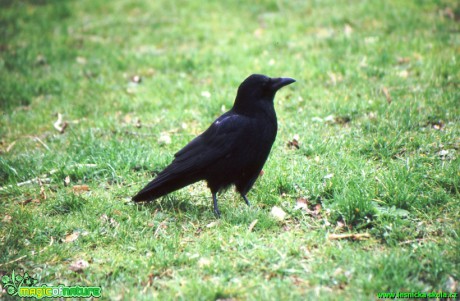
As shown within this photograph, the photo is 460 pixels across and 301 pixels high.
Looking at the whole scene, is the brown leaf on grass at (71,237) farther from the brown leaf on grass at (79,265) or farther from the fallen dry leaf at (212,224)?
the fallen dry leaf at (212,224)

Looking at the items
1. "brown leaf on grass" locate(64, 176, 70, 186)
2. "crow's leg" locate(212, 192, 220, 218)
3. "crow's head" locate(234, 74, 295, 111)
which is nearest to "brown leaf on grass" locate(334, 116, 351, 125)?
"crow's head" locate(234, 74, 295, 111)

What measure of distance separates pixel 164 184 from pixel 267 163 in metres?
1.20

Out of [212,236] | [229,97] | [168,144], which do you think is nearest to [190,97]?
[229,97]

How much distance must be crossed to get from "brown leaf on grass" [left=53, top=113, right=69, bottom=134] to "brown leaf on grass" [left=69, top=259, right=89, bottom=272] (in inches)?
110

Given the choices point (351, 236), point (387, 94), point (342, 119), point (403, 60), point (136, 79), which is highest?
point (403, 60)

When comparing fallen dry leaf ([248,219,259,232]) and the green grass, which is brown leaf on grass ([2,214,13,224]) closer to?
the green grass

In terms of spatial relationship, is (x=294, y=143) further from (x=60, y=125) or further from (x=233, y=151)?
(x=60, y=125)

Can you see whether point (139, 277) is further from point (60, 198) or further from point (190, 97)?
point (190, 97)

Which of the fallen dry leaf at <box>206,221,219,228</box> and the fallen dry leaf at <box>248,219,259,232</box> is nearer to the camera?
the fallen dry leaf at <box>248,219,259,232</box>

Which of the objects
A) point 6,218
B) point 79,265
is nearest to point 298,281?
point 79,265

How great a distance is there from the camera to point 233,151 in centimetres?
375

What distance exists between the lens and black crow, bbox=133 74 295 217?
147 inches

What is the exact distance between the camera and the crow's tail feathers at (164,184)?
12.4 feet

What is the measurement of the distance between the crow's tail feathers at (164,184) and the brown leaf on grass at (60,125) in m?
2.47
